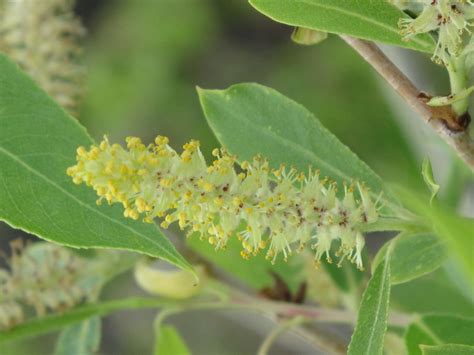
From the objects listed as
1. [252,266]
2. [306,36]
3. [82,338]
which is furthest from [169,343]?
[306,36]

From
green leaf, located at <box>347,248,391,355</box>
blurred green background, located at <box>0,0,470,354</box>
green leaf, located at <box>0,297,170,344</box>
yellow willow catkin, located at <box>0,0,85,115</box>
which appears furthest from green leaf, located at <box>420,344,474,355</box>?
blurred green background, located at <box>0,0,470,354</box>

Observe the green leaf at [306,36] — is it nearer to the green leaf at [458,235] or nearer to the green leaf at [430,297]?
the green leaf at [458,235]

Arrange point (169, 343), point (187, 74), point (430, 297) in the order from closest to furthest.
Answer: point (169, 343) → point (430, 297) → point (187, 74)

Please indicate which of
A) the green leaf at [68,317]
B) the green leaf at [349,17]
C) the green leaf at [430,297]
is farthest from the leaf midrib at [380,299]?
the green leaf at [430,297]

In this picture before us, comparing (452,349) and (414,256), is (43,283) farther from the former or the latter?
(452,349)

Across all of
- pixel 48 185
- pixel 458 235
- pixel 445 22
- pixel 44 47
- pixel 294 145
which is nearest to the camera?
pixel 458 235

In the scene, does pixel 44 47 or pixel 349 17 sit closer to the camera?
pixel 349 17
